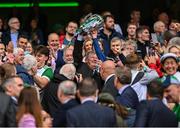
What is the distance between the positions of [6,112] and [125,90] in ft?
7.50

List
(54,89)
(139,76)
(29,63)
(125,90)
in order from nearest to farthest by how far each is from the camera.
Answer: (125,90) < (54,89) < (139,76) < (29,63)

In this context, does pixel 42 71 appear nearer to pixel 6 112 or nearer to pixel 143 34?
pixel 143 34

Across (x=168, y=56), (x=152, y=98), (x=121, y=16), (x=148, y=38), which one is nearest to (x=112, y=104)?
(x=152, y=98)

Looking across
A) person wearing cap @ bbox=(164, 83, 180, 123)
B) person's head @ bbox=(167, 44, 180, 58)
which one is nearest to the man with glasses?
person's head @ bbox=(167, 44, 180, 58)

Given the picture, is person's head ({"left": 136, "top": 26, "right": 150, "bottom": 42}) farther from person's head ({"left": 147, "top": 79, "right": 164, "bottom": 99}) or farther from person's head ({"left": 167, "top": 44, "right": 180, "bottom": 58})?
person's head ({"left": 147, "top": 79, "right": 164, "bottom": 99})

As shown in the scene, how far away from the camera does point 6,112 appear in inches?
490

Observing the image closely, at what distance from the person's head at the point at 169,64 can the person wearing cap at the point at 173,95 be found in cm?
180

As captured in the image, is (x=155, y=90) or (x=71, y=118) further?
(x=155, y=90)

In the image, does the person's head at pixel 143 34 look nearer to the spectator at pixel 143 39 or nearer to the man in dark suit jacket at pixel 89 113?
the spectator at pixel 143 39

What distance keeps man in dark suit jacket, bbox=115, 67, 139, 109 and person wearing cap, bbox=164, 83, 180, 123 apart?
0.75m

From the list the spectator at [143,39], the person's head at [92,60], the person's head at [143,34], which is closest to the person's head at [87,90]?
the person's head at [92,60]

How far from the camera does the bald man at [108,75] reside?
14461mm

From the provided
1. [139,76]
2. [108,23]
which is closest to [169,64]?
[139,76]

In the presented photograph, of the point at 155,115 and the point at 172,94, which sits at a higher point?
the point at 172,94
